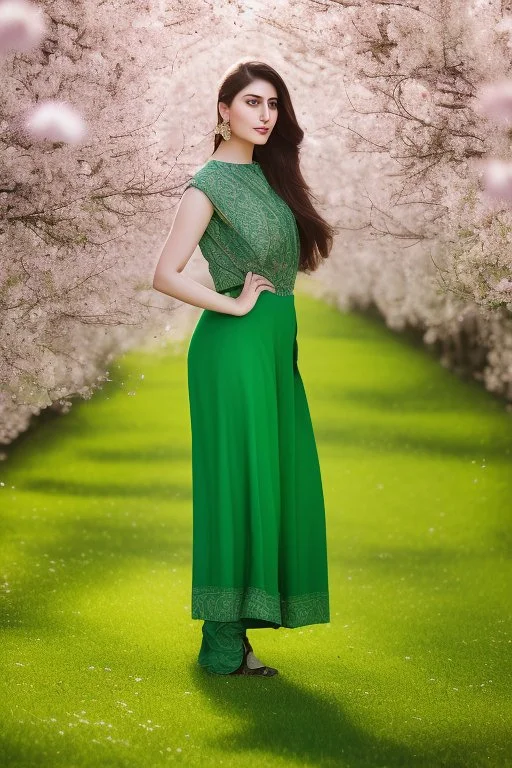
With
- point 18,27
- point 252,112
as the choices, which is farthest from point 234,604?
point 18,27

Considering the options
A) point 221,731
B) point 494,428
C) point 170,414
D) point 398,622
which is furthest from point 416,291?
point 221,731

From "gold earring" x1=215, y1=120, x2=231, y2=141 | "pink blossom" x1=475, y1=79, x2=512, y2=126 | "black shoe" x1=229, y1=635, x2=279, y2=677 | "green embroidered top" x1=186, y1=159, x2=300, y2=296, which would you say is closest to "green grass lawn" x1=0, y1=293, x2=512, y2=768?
"black shoe" x1=229, y1=635, x2=279, y2=677

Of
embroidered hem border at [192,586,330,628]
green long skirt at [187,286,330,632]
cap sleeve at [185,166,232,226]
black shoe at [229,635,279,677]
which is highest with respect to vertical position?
cap sleeve at [185,166,232,226]

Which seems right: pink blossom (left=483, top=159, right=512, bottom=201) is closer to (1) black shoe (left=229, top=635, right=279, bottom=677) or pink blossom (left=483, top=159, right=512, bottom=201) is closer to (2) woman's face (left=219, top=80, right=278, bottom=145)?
(2) woman's face (left=219, top=80, right=278, bottom=145)

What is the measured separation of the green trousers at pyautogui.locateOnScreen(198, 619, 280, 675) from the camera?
348 cm

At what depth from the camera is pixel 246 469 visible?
3430 mm

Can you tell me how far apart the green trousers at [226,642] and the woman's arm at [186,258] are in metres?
0.90

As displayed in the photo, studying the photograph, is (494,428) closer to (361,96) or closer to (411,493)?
(411,493)

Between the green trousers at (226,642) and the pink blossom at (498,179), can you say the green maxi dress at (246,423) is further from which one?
the pink blossom at (498,179)

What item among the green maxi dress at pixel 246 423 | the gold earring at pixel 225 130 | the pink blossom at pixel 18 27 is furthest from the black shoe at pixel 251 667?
the pink blossom at pixel 18 27

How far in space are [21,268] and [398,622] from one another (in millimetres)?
1851

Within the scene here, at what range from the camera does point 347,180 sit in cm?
714

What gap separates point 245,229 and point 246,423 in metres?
0.54

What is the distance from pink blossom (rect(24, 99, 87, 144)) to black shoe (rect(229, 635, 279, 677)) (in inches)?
75.2
